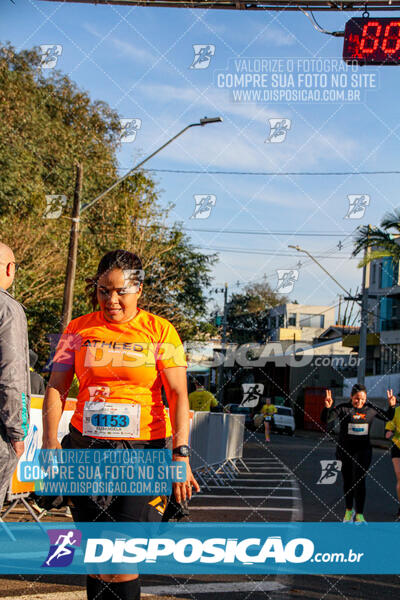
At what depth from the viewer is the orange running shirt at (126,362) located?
3947 mm

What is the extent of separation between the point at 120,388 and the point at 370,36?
8.05 meters

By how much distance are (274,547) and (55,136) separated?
20773 mm

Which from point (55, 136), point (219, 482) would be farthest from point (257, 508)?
point (55, 136)

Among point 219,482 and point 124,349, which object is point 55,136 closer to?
point 219,482

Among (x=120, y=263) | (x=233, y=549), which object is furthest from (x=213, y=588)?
(x=120, y=263)

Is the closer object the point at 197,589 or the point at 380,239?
the point at 197,589

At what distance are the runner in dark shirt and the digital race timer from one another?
430 centimetres

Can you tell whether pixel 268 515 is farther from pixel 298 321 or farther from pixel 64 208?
pixel 298 321

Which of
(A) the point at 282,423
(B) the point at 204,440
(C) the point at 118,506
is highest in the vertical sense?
(C) the point at 118,506

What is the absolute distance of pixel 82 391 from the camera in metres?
4.06

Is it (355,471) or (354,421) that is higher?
(354,421)

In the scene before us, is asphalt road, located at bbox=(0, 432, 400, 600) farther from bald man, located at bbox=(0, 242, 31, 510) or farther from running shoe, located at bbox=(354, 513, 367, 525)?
bald man, located at bbox=(0, 242, 31, 510)

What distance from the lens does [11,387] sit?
3.97m

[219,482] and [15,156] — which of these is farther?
[15,156]
